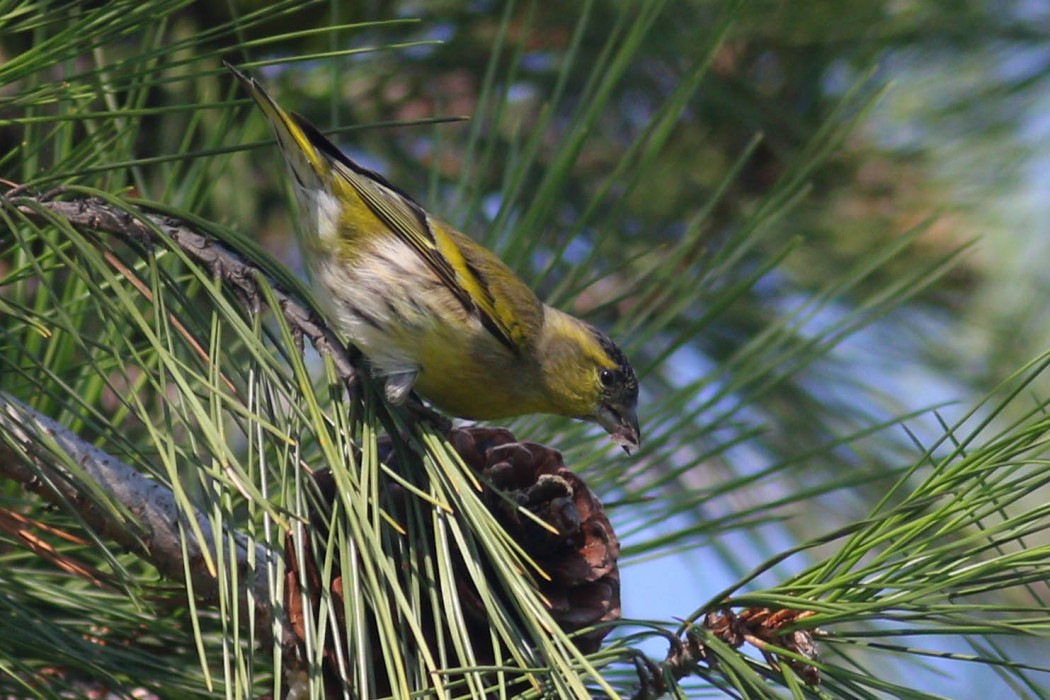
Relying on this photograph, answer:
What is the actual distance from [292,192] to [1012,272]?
232 cm

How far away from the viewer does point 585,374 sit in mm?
2717

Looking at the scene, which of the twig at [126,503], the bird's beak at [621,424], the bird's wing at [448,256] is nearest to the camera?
the twig at [126,503]

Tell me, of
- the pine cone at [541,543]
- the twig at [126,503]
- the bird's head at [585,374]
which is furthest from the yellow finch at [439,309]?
the twig at [126,503]

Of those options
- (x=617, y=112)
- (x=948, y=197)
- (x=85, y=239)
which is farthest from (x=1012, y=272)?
(x=85, y=239)

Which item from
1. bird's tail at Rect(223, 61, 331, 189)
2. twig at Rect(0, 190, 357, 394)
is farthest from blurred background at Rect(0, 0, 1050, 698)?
twig at Rect(0, 190, 357, 394)

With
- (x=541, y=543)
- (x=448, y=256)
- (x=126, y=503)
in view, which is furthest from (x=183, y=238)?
(x=448, y=256)

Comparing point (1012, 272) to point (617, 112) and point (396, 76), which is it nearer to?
point (617, 112)

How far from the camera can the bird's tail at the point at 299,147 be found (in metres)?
2.33

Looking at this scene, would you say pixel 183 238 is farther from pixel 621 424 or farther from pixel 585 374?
pixel 585 374

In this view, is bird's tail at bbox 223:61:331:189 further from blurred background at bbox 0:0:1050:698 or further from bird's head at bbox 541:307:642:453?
bird's head at bbox 541:307:642:453

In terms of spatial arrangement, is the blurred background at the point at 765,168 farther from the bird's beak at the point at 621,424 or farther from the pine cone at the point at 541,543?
the pine cone at the point at 541,543

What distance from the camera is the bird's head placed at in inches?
101

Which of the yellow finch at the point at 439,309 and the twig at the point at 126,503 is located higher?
the yellow finch at the point at 439,309

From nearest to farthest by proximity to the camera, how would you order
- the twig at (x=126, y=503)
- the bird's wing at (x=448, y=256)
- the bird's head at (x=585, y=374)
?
the twig at (x=126, y=503) → the bird's head at (x=585, y=374) → the bird's wing at (x=448, y=256)
